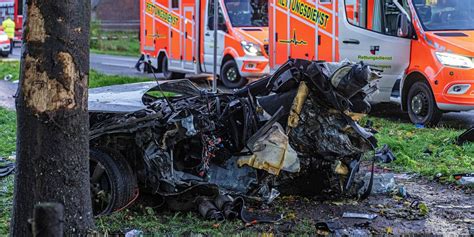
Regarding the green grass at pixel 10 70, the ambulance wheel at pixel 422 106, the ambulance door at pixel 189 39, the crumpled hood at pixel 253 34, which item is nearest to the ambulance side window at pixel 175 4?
the ambulance door at pixel 189 39

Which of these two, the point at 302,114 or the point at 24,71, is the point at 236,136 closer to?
the point at 302,114

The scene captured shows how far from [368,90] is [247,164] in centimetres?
128

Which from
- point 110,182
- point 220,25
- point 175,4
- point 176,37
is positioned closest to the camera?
point 110,182

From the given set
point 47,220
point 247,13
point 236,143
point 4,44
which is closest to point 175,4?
point 247,13

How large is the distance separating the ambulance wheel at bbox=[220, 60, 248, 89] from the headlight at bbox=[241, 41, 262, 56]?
1.99ft

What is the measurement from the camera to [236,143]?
6.02 metres

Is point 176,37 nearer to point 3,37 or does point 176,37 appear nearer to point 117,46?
point 3,37

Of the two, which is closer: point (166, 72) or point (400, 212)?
point (400, 212)

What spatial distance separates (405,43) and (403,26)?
30 centimetres

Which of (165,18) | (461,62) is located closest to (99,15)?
(165,18)

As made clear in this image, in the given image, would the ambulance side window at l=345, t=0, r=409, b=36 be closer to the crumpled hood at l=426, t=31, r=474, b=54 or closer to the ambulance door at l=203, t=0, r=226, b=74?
the crumpled hood at l=426, t=31, r=474, b=54

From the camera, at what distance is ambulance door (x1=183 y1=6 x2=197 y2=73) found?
17.5 meters

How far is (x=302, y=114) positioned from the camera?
5988mm

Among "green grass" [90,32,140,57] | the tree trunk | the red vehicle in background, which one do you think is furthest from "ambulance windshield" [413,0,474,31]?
the red vehicle in background
